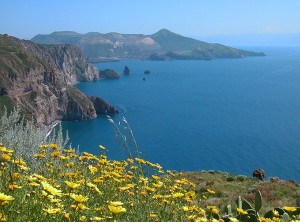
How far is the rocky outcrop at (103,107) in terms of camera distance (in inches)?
5340

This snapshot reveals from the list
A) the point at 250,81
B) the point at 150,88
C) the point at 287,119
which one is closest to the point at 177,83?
the point at 150,88

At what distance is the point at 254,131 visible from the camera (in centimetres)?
9994

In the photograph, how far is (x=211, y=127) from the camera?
106 m

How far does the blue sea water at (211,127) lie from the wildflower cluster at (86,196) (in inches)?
1422

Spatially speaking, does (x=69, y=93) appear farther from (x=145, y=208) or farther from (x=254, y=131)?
(x=145, y=208)

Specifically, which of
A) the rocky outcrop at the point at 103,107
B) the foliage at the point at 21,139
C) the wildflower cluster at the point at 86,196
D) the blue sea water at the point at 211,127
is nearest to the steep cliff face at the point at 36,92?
the rocky outcrop at the point at 103,107

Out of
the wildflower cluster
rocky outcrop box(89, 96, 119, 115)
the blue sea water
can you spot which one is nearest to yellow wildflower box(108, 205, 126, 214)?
the wildflower cluster

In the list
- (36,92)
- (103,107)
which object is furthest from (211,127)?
(36,92)

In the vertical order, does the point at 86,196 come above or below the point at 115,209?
below

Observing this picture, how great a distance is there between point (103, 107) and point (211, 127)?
153 feet

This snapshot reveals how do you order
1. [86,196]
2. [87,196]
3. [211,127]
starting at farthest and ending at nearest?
[211,127] → [87,196] → [86,196]

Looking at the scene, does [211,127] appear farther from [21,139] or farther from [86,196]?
[86,196]

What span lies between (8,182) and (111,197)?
1500 millimetres

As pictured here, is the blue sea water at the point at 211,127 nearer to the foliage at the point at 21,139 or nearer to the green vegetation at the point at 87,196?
the foliage at the point at 21,139
